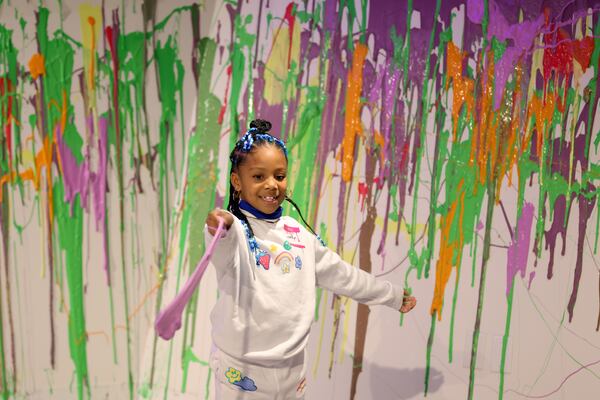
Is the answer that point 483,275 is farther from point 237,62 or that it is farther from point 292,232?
point 237,62

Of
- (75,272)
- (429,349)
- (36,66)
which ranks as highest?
(36,66)

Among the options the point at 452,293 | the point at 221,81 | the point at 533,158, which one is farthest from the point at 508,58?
the point at 221,81

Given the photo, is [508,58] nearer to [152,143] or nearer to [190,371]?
[152,143]

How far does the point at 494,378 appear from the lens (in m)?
1.68

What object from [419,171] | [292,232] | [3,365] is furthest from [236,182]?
[3,365]

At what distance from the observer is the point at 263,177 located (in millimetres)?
1343

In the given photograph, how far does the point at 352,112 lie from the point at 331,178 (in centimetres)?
20

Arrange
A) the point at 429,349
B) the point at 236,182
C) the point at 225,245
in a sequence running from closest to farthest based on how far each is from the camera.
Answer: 1. the point at 225,245
2. the point at 236,182
3. the point at 429,349

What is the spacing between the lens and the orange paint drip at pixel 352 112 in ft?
5.82

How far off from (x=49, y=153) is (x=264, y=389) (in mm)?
980

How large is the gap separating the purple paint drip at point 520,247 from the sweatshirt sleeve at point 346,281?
36 cm

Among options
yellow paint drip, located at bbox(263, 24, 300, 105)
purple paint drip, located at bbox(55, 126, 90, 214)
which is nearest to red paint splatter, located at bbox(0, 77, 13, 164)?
purple paint drip, located at bbox(55, 126, 90, 214)

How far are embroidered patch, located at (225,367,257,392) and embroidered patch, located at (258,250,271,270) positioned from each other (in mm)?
237

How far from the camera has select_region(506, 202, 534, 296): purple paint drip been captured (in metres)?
1.64
